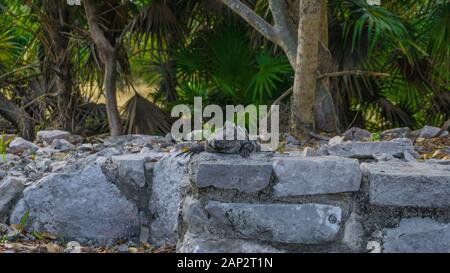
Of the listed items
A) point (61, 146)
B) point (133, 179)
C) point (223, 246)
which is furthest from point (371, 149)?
point (61, 146)

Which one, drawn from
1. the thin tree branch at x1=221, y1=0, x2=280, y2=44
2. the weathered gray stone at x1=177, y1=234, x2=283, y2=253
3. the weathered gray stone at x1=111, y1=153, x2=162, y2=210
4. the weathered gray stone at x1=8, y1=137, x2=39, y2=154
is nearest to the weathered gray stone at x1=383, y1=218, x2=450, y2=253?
the weathered gray stone at x1=177, y1=234, x2=283, y2=253

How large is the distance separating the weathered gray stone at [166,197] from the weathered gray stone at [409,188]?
108cm

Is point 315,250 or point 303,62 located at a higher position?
point 303,62

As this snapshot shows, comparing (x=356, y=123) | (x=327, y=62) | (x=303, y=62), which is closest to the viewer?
(x=303, y=62)

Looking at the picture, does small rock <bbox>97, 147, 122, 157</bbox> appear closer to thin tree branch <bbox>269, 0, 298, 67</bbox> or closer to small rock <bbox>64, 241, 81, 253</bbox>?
small rock <bbox>64, 241, 81, 253</bbox>

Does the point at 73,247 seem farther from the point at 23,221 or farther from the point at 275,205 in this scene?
the point at 275,205

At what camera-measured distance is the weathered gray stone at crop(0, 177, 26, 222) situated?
149 inches

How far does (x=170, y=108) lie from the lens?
27.2ft

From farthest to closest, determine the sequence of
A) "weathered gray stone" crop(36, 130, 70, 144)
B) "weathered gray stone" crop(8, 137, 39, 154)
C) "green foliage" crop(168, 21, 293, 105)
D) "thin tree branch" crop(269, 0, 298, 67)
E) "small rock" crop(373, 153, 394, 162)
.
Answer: "green foliage" crop(168, 21, 293, 105) < "thin tree branch" crop(269, 0, 298, 67) < "weathered gray stone" crop(36, 130, 70, 144) < "weathered gray stone" crop(8, 137, 39, 154) < "small rock" crop(373, 153, 394, 162)

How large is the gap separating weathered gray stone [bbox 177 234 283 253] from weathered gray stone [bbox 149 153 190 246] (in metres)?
0.69

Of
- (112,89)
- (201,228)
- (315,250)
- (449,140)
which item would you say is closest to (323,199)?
(315,250)

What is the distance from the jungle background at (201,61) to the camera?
7.26 metres

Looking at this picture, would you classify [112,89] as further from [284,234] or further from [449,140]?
[284,234]
